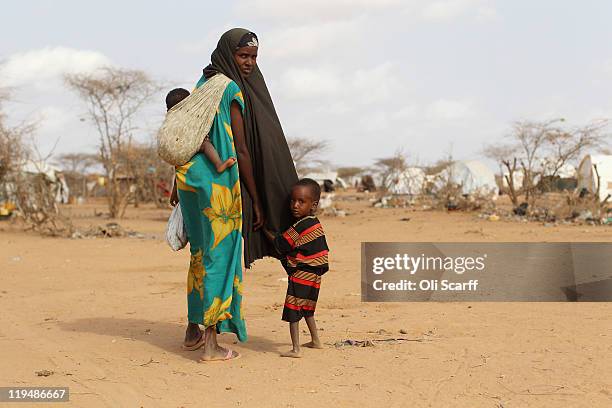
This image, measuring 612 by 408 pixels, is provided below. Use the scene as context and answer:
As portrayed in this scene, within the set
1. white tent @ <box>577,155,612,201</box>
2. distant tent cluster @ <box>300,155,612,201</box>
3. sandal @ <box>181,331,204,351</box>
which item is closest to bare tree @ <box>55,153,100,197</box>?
distant tent cluster @ <box>300,155,612,201</box>

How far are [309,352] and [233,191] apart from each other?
39.3 inches

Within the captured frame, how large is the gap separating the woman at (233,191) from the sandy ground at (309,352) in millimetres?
349

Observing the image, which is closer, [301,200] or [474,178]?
[301,200]

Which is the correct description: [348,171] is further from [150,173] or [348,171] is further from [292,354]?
[292,354]

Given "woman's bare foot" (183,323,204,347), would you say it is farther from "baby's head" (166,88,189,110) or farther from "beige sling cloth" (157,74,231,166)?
"baby's head" (166,88,189,110)

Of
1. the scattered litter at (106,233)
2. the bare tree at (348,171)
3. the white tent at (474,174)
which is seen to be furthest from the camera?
the bare tree at (348,171)

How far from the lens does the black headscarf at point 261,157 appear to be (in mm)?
3967

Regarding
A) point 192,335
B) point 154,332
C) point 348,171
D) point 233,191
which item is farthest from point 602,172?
point 348,171

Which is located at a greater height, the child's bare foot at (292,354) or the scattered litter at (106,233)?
the scattered litter at (106,233)

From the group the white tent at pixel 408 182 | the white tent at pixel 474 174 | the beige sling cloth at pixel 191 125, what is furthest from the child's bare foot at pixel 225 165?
the white tent at pixel 474 174

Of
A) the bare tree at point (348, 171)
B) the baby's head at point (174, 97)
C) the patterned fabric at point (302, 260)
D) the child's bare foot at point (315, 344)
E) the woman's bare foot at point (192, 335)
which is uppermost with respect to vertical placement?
the bare tree at point (348, 171)

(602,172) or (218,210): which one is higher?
(602,172)

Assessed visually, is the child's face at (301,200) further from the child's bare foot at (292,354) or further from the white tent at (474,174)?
the white tent at (474,174)

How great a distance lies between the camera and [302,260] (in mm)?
3982
